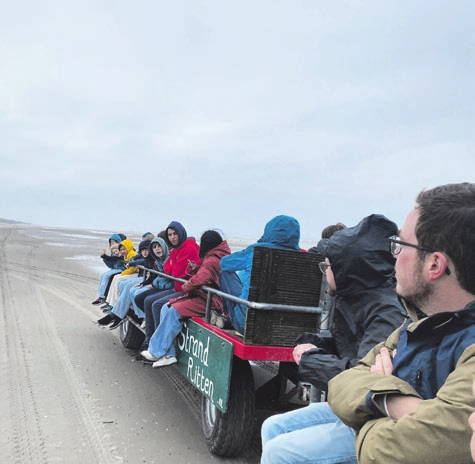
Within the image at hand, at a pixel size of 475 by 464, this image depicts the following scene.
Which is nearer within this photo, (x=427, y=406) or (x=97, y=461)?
(x=427, y=406)

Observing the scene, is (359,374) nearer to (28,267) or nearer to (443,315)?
(443,315)

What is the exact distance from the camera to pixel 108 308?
8.13 m

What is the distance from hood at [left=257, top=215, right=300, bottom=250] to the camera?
386cm

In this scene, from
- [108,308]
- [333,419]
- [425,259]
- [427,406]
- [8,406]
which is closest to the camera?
[427,406]

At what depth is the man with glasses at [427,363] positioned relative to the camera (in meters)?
1.33

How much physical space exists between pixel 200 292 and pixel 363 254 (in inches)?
95.9

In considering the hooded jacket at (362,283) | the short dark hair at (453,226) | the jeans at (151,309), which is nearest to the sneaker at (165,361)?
the jeans at (151,309)

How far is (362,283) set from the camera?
8.40 ft

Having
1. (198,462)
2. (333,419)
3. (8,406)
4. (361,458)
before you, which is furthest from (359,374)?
(8,406)

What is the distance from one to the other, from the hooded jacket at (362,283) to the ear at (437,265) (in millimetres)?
770

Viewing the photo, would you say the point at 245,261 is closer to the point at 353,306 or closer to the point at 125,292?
the point at 353,306

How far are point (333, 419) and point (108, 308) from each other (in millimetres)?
6614

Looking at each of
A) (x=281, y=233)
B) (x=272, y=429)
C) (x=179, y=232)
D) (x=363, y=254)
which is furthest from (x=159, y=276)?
(x=272, y=429)

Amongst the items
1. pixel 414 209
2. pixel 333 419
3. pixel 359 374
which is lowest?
pixel 333 419
